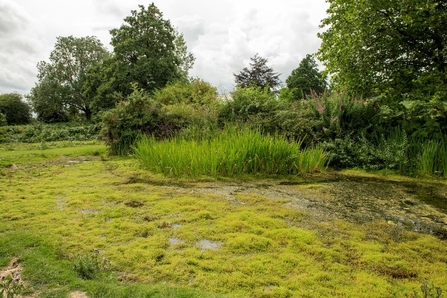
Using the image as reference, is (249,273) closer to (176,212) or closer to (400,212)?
(176,212)

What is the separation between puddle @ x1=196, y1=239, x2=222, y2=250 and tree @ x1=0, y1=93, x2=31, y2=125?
2955 cm

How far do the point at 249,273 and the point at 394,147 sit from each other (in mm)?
5752

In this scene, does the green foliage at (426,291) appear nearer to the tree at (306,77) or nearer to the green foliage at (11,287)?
the green foliage at (11,287)

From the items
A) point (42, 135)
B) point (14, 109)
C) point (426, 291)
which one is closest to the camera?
point (426, 291)

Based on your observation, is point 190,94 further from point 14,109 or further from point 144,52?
point 14,109

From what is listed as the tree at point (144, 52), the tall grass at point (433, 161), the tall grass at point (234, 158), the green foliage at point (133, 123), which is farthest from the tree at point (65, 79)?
the tall grass at point (433, 161)

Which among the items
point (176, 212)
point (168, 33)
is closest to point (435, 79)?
point (176, 212)

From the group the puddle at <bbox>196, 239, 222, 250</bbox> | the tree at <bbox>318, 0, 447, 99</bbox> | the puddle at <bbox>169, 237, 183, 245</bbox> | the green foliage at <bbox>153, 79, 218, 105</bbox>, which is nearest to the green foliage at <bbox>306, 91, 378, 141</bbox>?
the tree at <bbox>318, 0, 447, 99</bbox>

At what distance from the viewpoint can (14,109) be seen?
26766 mm

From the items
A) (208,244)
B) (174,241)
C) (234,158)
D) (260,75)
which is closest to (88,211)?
(174,241)

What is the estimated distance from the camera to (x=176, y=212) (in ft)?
11.5

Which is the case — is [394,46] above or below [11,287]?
above

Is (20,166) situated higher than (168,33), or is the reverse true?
(168,33)

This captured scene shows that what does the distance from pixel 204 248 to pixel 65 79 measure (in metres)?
34.2
